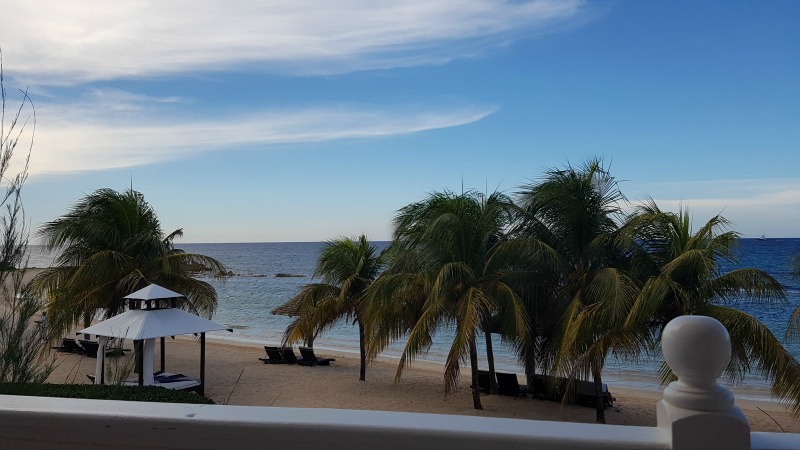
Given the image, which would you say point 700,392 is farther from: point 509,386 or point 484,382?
point 484,382

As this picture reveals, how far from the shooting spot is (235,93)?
80.2 feet

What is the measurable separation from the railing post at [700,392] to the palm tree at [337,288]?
13.9m

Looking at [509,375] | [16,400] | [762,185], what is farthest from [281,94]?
[762,185]

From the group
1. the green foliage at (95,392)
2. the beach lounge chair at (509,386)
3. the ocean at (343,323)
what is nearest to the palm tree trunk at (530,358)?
the beach lounge chair at (509,386)

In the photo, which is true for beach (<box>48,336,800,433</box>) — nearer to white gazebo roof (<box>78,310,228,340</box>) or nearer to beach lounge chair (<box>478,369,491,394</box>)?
beach lounge chair (<box>478,369,491,394</box>)

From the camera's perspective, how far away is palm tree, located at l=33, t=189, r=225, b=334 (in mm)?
14531

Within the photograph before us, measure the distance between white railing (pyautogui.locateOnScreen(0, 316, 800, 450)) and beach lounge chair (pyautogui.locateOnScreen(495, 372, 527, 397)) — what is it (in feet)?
43.4

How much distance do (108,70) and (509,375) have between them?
13731 mm

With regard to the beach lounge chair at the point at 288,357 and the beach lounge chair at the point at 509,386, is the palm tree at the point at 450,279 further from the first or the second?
the beach lounge chair at the point at 288,357

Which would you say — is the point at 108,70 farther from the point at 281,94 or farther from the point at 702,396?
the point at 702,396

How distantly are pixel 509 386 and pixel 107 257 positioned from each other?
9.85 metres

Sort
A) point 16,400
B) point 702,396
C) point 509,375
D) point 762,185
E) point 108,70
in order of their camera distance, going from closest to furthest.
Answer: point 702,396, point 16,400, point 509,375, point 108,70, point 762,185

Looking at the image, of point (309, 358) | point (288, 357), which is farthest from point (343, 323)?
point (309, 358)

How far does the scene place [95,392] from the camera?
546cm
